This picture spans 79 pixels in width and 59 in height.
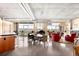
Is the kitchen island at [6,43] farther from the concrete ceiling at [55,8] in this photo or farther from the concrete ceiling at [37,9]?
the concrete ceiling at [55,8]

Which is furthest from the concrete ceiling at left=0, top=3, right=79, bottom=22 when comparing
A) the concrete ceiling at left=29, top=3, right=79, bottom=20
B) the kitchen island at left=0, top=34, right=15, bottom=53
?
the kitchen island at left=0, top=34, right=15, bottom=53

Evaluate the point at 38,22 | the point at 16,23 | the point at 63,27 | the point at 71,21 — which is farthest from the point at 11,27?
the point at 71,21

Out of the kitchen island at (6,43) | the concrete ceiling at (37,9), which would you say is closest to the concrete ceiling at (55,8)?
the concrete ceiling at (37,9)

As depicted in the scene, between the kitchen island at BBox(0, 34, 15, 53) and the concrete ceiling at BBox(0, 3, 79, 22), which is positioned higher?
the concrete ceiling at BBox(0, 3, 79, 22)

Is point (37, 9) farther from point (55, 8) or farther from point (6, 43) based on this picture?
point (6, 43)

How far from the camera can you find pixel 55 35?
9.95 meters

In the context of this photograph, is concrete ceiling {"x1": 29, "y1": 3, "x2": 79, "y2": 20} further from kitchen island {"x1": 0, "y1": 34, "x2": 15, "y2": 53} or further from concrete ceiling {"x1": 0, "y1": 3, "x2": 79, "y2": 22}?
kitchen island {"x1": 0, "y1": 34, "x2": 15, "y2": 53}

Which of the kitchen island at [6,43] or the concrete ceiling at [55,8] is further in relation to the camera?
the concrete ceiling at [55,8]

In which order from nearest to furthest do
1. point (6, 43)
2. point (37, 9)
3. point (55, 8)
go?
point (6, 43)
point (55, 8)
point (37, 9)

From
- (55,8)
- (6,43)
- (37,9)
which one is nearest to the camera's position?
(6,43)

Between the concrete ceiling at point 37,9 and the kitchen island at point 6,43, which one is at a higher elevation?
the concrete ceiling at point 37,9

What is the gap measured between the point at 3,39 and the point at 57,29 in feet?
19.4

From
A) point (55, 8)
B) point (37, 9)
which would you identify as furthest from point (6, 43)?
point (55, 8)

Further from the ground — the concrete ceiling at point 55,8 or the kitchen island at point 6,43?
the concrete ceiling at point 55,8
